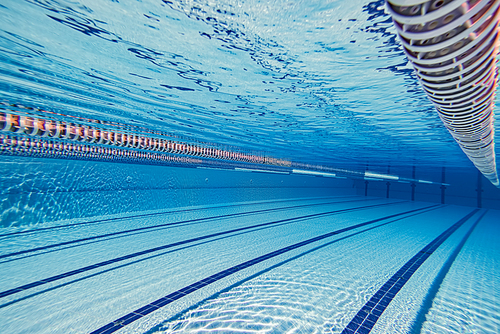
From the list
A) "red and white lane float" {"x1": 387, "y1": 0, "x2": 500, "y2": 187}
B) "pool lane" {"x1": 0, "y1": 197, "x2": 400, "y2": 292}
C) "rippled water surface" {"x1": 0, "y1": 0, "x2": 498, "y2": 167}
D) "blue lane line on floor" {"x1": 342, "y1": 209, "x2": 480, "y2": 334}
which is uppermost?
"rippled water surface" {"x1": 0, "y1": 0, "x2": 498, "y2": 167}

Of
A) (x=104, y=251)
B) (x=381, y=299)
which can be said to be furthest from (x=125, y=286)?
(x=381, y=299)

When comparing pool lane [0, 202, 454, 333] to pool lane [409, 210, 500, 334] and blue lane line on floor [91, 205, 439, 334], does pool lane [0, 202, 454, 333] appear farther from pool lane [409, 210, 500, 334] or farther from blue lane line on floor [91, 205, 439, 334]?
pool lane [409, 210, 500, 334]

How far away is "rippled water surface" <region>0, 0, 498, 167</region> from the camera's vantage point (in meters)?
1.79

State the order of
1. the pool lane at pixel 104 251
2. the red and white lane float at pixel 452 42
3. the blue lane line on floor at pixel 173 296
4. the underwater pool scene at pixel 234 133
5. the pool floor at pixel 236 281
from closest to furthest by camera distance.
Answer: the red and white lane float at pixel 452 42 → the underwater pool scene at pixel 234 133 → the blue lane line on floor at pixel 173 296 → the pool floor at pixel 236 281 → the pool lane at pixel 104 251

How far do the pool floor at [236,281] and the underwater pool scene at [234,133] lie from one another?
0.03 meters

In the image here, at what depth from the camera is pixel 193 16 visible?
184 centimetres

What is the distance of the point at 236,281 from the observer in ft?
10.9

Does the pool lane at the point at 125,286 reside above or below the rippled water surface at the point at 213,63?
below

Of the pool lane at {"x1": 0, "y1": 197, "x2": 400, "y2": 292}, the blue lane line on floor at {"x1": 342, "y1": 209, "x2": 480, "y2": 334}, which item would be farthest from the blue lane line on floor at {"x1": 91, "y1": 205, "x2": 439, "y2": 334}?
Answer: the blue lane line on floor at {"x1": 342, "y1": 209, "x2": 480, "y2": 334}

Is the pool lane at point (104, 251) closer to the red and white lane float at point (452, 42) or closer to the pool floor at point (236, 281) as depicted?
the pool floor at point (236, 281)

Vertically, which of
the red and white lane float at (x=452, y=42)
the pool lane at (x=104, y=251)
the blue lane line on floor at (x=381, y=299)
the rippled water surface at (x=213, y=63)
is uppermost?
the rippled water surface at (x=213, y=63)

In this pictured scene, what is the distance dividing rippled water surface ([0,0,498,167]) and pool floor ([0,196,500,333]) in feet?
8.02

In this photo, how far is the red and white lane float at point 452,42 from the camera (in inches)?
30.3

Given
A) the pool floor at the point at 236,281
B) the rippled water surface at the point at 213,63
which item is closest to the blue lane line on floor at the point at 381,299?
the pool floor at the point at 236,281
